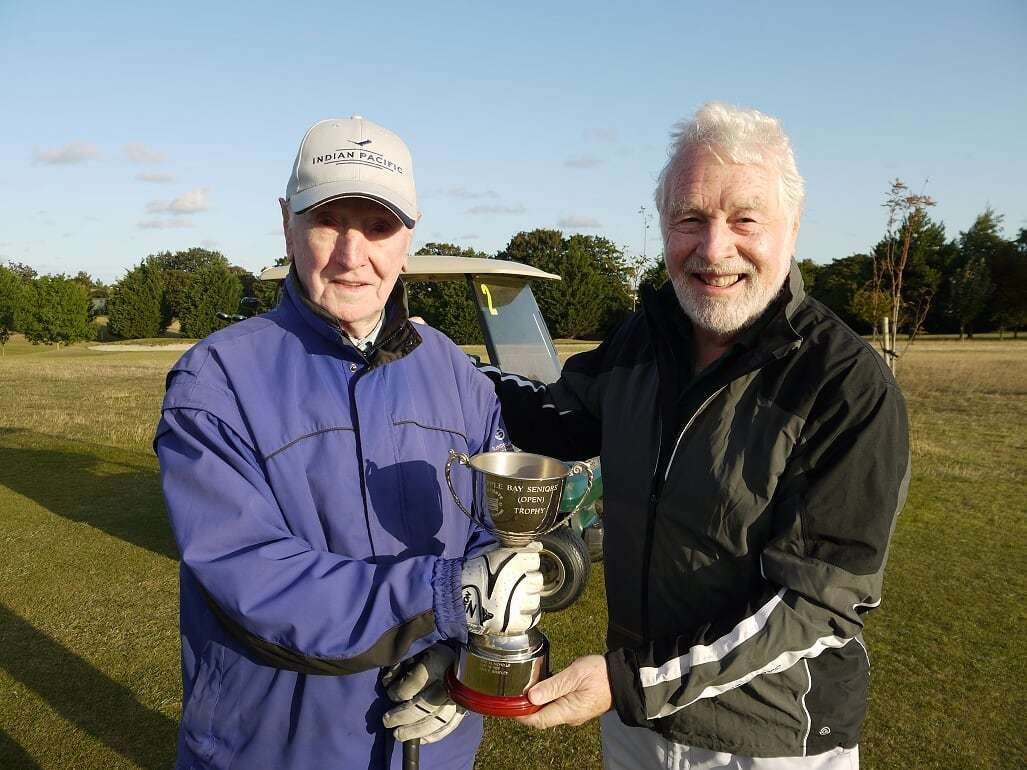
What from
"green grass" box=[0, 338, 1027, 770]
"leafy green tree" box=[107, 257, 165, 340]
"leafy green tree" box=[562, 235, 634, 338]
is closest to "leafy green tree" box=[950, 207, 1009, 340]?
"leafy green tree" box=[562, 235, 634, 338]

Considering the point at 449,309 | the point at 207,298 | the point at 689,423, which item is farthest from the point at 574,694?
the point at 207,298

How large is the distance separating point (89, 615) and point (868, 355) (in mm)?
4899

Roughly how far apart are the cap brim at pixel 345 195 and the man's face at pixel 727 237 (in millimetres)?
856

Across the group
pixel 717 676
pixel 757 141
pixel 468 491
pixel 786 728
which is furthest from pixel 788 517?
pixel 757 141

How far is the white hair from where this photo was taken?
215 cm

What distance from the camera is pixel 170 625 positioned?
4.70m

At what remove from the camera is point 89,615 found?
15.8 ft

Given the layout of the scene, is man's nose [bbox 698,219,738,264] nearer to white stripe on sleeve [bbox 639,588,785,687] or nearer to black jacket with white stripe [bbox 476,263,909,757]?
black jacket with white stripe [bbox 476,263,909,757]

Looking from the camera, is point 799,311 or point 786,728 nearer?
point 786,728

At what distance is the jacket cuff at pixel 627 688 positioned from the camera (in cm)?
201

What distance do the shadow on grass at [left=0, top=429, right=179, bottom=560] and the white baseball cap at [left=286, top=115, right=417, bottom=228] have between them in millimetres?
4876

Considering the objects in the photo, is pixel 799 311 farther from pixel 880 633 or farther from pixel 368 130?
pixel 880 633

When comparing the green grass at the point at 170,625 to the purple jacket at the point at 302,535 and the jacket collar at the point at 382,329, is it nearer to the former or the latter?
the purple jacket at the point at 302,535

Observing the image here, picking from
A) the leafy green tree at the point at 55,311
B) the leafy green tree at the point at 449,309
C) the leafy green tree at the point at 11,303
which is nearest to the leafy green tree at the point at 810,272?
the leafy green tree at the point at 449,309
